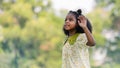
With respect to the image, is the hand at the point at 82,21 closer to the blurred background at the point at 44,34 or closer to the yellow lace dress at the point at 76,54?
the yellow lace dress at the point at 76,54

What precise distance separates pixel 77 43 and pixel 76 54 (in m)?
0.06

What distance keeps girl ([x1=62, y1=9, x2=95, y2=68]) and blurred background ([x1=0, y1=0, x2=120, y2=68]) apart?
10.8 m

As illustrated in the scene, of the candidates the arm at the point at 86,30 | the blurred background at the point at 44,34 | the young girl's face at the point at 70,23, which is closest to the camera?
the arm at the point at 86,30

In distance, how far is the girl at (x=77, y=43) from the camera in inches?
103

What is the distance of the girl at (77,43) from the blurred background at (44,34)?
10.8m

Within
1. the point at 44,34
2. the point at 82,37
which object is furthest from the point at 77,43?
the point at 44,34

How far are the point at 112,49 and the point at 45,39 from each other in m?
2.16

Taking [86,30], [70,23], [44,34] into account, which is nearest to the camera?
[86,30]

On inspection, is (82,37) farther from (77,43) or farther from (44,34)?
(44,34)

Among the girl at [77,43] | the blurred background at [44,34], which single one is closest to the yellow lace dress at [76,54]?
the girl at [77,43]

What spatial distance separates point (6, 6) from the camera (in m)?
16.5

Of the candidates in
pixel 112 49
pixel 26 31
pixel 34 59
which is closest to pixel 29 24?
pixel 26 31

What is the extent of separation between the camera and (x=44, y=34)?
14859mm

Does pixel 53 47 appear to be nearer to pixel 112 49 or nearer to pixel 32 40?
pixel 32 40
